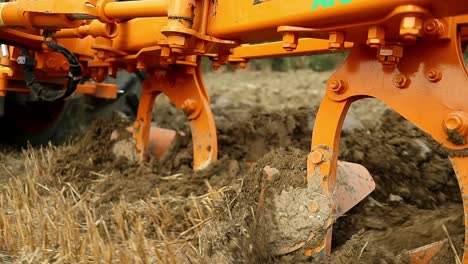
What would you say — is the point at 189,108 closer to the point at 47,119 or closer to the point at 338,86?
the point at 338,86

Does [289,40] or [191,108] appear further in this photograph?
[191,108]

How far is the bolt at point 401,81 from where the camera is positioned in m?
2.42

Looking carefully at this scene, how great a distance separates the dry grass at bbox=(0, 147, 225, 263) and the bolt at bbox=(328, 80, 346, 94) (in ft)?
2.40

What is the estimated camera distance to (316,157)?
262 centimetres

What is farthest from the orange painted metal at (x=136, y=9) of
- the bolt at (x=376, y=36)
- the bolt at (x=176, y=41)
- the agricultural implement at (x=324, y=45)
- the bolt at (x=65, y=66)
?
the bolt at (x=65, y=66)

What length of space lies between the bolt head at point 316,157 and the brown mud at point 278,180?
2.5 inches

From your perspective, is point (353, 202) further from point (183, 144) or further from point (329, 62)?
point (329, 62)

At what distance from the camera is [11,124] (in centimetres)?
527

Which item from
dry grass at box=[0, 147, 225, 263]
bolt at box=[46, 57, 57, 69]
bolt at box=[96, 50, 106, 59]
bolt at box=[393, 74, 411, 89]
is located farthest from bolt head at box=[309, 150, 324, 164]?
bolt at box=[46, 57, 57, 69]

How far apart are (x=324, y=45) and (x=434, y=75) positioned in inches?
39.0

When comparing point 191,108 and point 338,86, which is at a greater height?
point 338,86

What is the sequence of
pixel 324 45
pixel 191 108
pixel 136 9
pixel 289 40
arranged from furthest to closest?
pixel 191 108 < pixel 324 45 < pixel 136 9 < pixel 289 40

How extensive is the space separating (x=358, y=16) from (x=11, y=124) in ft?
12.3

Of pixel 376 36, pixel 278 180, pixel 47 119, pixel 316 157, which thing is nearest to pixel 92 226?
pixel 278 180
